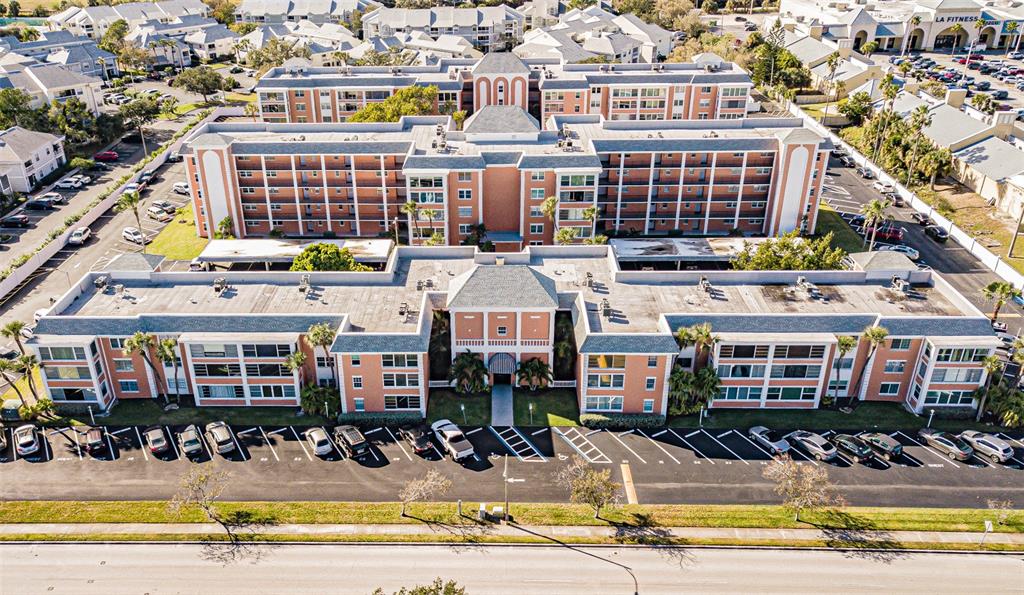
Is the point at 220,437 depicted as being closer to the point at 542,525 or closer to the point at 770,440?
the point at 542,525

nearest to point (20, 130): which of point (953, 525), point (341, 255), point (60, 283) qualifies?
point (60, 283)

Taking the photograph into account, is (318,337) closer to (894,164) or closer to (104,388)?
(104,388)

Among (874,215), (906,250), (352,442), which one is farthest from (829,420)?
(906,250)

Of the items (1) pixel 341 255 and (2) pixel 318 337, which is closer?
(2) pixel 318 337

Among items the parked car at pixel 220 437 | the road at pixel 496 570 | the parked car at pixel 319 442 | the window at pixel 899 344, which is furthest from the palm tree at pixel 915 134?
the parked car at pixel 220 437

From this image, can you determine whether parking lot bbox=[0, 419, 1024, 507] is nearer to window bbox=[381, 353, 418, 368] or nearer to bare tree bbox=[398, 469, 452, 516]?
bare tree bbox=[398, 469, 452, 516]

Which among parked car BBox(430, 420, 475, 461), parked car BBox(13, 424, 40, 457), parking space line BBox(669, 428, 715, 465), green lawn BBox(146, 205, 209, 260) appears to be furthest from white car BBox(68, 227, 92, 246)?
parking space line BBox(669, 428, 715, 465)
